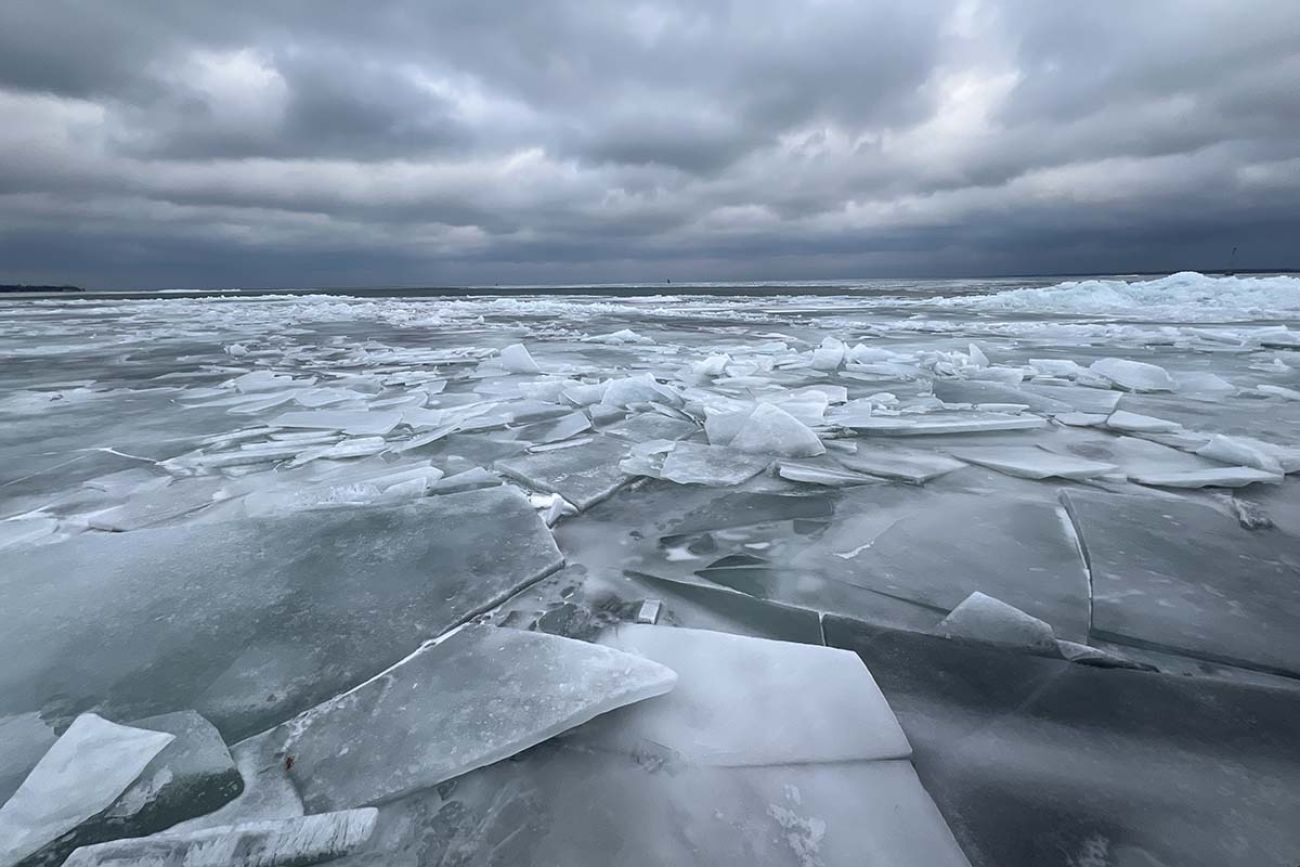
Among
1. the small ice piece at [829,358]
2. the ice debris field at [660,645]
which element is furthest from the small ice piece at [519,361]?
the small ice piece at [829,358]

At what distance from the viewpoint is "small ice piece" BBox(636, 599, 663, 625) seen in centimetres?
138

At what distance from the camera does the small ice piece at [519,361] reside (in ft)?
17.1

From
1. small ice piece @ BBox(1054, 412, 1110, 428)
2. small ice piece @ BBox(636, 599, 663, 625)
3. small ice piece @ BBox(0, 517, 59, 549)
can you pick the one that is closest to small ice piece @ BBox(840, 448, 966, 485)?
small ice piece @ BBox(1054, 412, 1110, 428)

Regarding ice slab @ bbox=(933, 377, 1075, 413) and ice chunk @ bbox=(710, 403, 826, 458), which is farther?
ice slab @ bbox=(933, 377, 1075, 413)

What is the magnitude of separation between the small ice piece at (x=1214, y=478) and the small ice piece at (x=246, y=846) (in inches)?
105

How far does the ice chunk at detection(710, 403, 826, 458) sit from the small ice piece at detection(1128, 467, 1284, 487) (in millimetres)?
1201

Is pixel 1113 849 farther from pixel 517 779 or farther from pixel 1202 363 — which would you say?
pixel 1202 363

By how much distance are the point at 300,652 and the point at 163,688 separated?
0.24 m

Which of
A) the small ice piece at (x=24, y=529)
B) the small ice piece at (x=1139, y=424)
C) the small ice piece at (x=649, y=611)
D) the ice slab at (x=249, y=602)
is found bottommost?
the small ice piece at (x=24, y=529)

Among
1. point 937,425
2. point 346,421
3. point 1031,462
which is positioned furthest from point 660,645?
point 346,421

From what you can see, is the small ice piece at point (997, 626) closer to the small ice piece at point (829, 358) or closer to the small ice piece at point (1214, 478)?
the small ice piece at point (1214, 478)

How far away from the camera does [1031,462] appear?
95.4 inches

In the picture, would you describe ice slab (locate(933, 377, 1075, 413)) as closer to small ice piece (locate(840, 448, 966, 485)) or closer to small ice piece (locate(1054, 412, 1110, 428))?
small ice piece (locate(1054, 412, 1110, 428))

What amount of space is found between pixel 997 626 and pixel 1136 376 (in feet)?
13.7
